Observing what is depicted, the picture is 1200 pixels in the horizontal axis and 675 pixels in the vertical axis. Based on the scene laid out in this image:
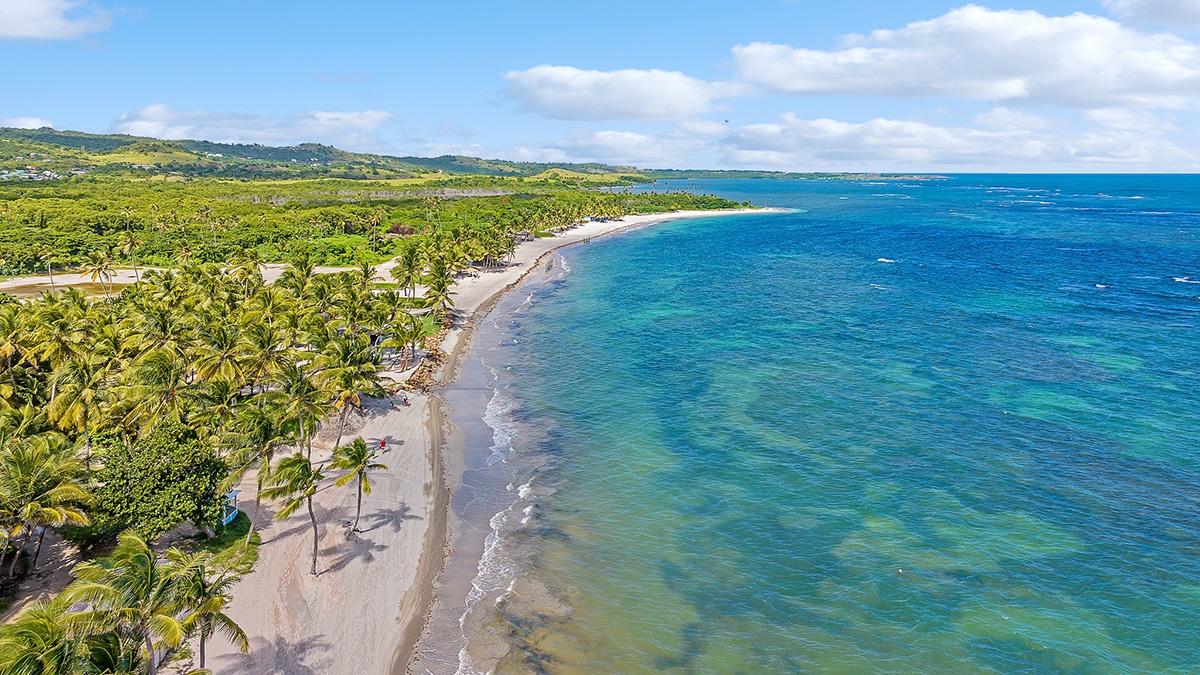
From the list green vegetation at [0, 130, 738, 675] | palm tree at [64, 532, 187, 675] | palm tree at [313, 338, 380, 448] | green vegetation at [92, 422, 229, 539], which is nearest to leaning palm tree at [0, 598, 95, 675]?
green vegetation at [0, 130, 738, 675]

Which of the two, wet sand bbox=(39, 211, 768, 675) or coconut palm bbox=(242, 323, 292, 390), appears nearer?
wet sand bbox=(39, 211, 768, 675)

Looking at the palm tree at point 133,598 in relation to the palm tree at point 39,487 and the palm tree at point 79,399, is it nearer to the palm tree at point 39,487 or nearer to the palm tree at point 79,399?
the palm tree at point 39,487

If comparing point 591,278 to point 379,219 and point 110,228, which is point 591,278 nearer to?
point 379,219

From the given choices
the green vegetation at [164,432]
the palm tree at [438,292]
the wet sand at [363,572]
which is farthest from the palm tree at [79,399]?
the palm tree at [438,292]

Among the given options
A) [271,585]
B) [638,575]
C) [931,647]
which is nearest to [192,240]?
[271,585]

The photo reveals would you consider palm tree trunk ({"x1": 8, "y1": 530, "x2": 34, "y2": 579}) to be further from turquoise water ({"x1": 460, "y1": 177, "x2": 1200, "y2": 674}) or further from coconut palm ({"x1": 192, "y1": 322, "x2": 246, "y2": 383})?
turquoise water ({"x1": 460, "y1": 177, "x2": 1200, "y2": 674})
